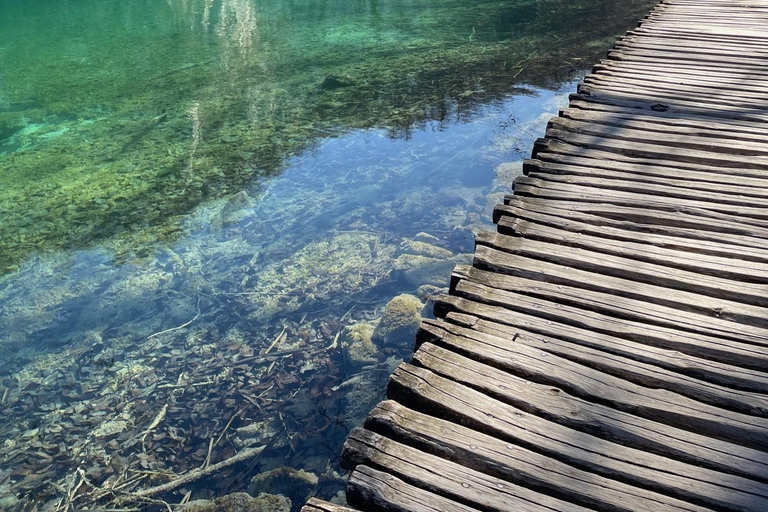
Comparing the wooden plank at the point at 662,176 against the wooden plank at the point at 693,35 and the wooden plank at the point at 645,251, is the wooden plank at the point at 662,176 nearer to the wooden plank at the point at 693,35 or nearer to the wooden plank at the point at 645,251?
the wooden plank at the point at 645,251

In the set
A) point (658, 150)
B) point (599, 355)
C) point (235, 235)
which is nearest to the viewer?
point (599, 355)

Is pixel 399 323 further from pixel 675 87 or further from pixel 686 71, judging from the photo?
pixel 686 71

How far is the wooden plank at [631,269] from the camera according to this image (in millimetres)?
2254

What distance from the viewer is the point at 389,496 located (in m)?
1.57

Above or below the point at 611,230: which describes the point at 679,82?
above

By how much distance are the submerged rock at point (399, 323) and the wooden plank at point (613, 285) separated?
189 cm

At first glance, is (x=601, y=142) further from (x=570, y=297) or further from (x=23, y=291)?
(x=23, y=291)

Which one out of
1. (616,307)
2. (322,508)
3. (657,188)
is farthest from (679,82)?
(322,508)

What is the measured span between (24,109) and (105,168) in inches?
157

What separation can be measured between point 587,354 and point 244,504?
217 centimetres

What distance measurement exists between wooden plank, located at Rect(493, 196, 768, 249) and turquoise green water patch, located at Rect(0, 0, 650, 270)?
4.39 metres

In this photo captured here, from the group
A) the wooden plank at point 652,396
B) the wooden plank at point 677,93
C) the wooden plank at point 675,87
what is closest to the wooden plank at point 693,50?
the wooden plank at point 675,87

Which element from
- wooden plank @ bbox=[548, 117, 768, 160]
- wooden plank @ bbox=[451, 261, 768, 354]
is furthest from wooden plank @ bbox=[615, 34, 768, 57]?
wooden plank @ bbox=[451, 261, 768, 354]

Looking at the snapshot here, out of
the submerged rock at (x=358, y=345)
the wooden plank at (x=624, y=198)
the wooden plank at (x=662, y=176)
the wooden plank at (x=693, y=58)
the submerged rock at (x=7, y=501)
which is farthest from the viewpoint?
the wooden plank at (x=693, y=58)
